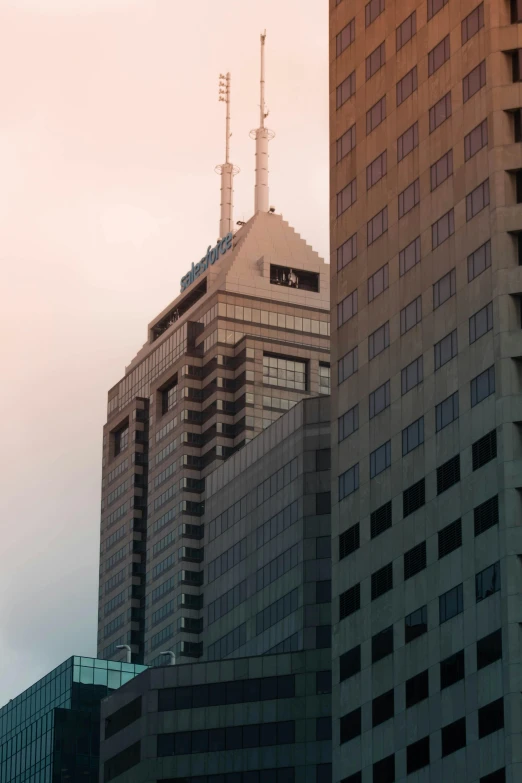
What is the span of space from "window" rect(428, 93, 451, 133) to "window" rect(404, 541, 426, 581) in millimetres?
31181

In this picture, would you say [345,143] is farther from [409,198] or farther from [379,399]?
[379,399]

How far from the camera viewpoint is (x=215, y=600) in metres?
174

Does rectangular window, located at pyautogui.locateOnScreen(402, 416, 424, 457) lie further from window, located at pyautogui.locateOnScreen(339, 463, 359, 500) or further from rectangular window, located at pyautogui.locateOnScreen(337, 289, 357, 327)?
rectangular window, located at pyautogui.locateOnScreen(337, 289, 357, 327)

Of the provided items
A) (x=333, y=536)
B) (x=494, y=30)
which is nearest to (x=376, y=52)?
(x=494, y=30)

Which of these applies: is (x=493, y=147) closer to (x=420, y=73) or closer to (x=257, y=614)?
(x=420, y=73)

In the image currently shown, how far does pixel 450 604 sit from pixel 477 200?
1110 inches

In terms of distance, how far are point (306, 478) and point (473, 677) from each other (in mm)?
43865

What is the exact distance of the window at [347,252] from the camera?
144250 millimetres

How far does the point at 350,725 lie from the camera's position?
433 feet

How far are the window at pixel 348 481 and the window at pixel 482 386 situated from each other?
1758cm

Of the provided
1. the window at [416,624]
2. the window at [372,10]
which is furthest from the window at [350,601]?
the window at [372,10]

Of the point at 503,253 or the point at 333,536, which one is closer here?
the point at 503,253

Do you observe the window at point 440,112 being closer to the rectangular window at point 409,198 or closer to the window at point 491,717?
the rectangular window at point 409,198

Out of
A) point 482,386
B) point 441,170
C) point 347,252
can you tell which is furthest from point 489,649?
point 347,252
